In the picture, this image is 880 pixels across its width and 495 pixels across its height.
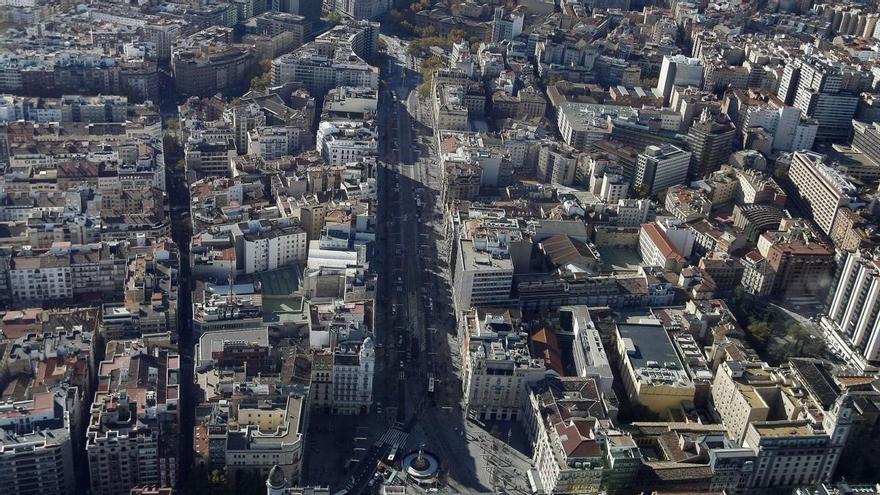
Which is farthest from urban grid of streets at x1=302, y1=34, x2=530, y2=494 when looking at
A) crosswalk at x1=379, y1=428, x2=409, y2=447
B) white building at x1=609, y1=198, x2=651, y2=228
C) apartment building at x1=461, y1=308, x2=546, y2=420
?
white building at x1=609, y1=198, x2=651, y2=228

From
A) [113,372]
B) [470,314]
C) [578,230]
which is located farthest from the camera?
[578,230]

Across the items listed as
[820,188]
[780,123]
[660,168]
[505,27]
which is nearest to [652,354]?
[660,168]

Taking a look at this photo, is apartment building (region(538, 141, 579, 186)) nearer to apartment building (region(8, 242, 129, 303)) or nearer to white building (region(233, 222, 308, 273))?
white building (region(233, 222, 308, 273))

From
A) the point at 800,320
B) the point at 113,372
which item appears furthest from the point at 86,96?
the point at 800,320

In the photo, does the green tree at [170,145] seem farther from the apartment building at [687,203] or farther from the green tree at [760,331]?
the green tree at [760,331]

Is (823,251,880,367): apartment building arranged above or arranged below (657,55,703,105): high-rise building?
below

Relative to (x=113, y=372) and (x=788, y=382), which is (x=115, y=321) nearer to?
(x=113, y=372)
